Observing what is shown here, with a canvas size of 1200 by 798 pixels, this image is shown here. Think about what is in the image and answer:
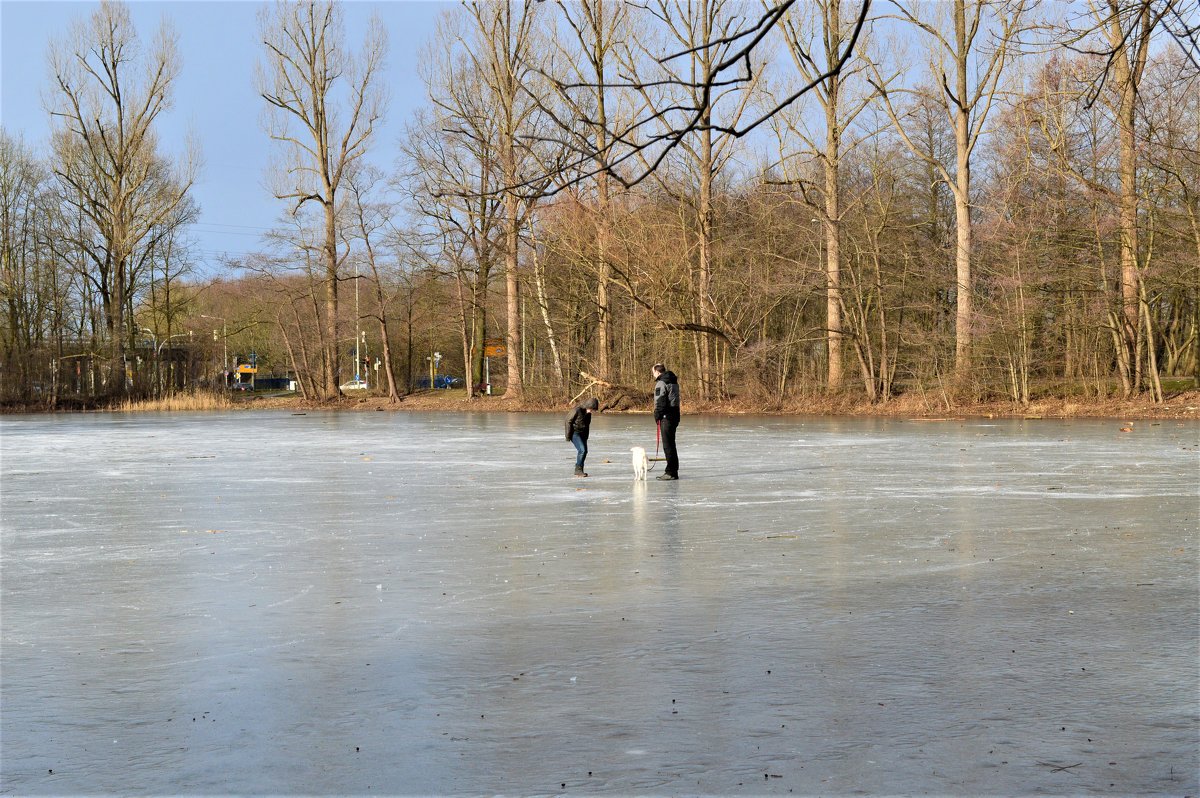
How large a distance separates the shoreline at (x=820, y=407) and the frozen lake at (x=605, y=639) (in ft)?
65.8

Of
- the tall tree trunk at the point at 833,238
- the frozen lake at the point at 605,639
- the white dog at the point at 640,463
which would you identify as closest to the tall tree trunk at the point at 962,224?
the tall tree trunk at the point at 833,238

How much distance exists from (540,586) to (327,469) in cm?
1156

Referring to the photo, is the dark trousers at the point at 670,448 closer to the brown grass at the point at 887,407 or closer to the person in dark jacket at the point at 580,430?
the person in dark jacket at the point at 580,430

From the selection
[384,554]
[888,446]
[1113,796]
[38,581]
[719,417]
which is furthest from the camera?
[719,417]

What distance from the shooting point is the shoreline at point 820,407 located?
35.2 m

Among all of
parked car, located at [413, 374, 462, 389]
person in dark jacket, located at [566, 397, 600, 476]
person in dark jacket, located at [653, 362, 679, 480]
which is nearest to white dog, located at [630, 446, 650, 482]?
person in dark jacket, located at [653, 362, 679, 480]

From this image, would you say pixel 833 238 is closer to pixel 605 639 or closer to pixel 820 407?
pixel 820 407

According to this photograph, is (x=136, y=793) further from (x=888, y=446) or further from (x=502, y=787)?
(x=888, y=446)

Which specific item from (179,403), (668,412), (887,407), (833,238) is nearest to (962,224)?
(833,238)

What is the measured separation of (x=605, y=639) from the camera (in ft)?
24.1

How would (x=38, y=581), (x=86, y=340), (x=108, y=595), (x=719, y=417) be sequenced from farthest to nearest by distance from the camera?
(x=86, y=340), (x=719, y=417), (x=38, y=581), (x=108, y=595)

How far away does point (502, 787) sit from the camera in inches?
187

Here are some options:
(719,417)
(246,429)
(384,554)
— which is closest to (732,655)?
(384,554)

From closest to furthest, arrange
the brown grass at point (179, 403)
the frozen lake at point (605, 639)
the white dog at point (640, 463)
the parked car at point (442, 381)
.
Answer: the frozen lake at point (605, 639) < the white dog at point (640, 463) < the brown grass at point (179, 403) < the parked car at point (442, 381)
